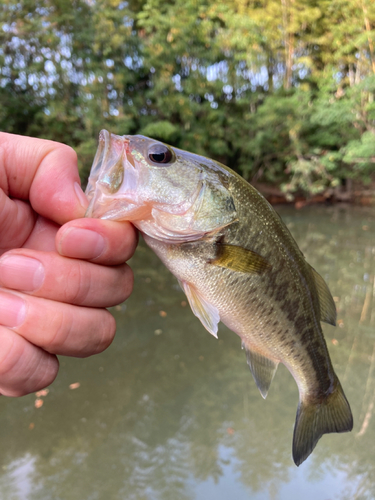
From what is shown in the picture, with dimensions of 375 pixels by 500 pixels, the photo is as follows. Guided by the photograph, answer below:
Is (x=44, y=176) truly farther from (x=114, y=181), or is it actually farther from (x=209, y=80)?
(x=209, y=80)

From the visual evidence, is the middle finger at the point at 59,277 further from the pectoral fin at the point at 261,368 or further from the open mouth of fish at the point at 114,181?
the pectoral fin at the point at 261,368

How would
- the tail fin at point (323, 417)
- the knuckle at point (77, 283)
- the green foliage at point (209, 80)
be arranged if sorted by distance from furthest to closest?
the green foliage at point (209, 80) → the tail fin at point (323, 417) → the knuckle at point (77, 283)

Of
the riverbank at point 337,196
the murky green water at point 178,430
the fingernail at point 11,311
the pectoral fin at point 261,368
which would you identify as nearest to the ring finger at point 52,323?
the fingernail at point 11,311

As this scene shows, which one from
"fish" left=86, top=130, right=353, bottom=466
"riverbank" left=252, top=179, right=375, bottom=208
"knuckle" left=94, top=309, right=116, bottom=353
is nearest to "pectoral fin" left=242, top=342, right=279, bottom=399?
"fish" left=86, top=130, right=353, bottom=466

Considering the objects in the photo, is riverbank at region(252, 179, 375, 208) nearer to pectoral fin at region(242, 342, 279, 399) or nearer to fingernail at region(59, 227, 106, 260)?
pectoral fin at region(242, 342, 279, 399)

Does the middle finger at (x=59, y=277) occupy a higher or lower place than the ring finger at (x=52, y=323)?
higher

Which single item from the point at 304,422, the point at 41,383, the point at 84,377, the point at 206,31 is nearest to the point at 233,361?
the point at 84,377

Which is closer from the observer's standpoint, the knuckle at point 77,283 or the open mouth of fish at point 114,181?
the open mouth of fish at point 114,181
